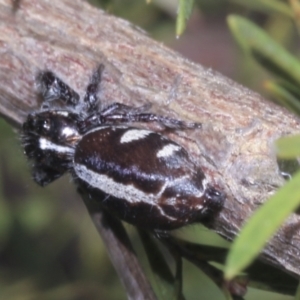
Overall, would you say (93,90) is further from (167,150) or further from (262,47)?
(262,47)

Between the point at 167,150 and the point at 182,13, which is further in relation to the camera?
the point at 167,150

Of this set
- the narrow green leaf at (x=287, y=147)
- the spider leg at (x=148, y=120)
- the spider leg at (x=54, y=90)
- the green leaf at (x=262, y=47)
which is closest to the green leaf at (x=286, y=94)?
the green leaf at (x=262, y=47)

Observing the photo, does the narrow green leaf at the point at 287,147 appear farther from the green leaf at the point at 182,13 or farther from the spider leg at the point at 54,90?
the spider leg at the point at 54,90

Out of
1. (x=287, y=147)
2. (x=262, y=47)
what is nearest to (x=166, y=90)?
(x=262, y=47)

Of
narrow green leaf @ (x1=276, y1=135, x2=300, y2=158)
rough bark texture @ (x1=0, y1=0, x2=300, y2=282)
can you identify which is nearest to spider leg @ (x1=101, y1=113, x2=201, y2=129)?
rough bark texture @ (x1=0, y1=0, x2=300, y2=282)

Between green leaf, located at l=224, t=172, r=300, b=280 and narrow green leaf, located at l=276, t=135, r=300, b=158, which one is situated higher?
narrow green leaf, located at l=276, t=135, r=300, b=158

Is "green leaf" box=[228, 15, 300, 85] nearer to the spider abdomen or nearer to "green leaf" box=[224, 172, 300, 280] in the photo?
the spider abdomen

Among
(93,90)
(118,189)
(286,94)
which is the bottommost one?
(118,189)
